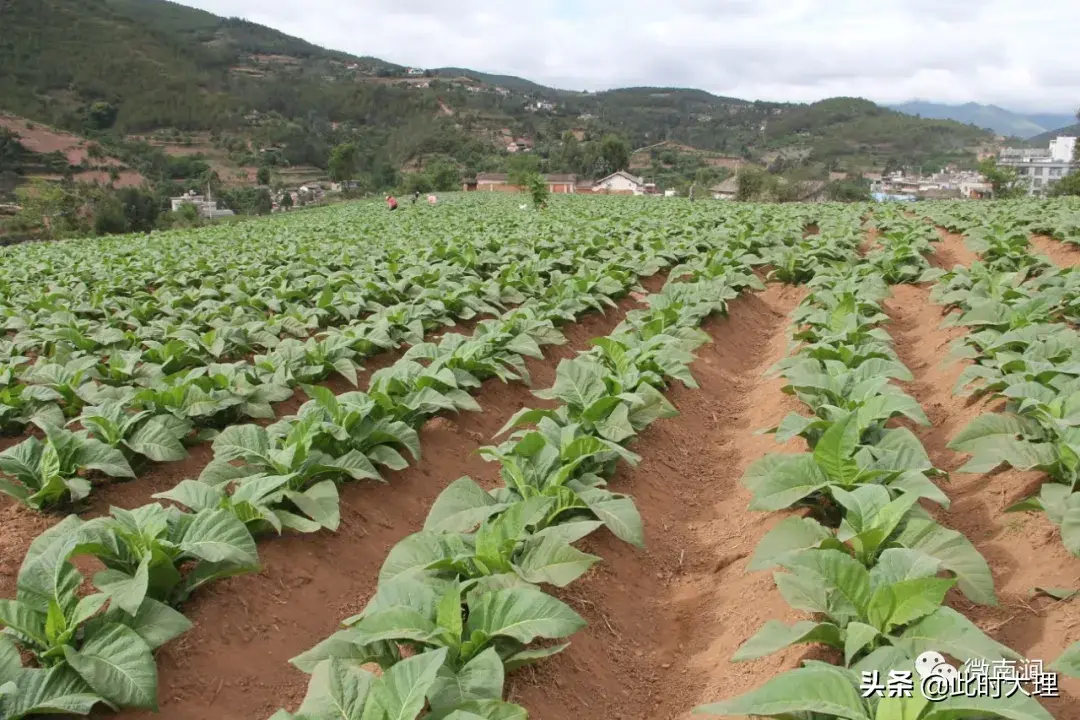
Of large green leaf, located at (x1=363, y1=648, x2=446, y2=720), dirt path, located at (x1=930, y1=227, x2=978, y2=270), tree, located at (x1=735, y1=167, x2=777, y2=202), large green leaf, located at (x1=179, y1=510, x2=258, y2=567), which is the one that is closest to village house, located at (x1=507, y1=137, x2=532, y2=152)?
tree, located at (x1=735, y1=167, x2=777, y2=202)

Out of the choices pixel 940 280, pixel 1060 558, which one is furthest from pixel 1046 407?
pixel 940 280

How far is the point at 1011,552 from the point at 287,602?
140 inches

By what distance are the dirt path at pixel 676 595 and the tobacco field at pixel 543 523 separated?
0.06 feet

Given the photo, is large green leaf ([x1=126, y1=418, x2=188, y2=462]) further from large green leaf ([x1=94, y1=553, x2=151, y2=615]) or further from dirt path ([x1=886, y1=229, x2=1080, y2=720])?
dirt path ([x1=886, y1=229, x2=1080, y2=720])

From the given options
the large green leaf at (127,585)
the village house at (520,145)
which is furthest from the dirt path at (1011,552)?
the village house at (520,145)

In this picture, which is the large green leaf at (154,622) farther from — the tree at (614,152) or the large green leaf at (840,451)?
the tree at (614,152)

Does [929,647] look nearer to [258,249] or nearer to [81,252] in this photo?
[258,249]

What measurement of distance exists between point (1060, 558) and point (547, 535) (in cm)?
228

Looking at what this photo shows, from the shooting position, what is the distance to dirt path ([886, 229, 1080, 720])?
2.78m

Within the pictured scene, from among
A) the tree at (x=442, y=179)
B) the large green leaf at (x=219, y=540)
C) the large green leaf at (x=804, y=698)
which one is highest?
the tree at (x=442, y=179)

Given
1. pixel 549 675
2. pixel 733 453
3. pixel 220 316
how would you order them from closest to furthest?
pixel 549 675
pixel 733 453
pixel 220 316

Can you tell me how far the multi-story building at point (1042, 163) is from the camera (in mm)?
95731

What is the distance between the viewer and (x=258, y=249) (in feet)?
56.1

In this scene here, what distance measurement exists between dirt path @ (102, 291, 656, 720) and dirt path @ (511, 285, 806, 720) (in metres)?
1.21
